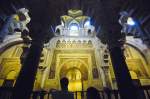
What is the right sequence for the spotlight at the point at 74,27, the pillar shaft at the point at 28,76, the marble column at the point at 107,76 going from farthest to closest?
the spotlight at the point at 74,27, the marble column at the point at 107,76, the pillar shaft at the point at 28,76

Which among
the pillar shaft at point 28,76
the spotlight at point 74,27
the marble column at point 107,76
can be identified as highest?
the spotlight at point 74,27

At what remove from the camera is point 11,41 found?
13547mm

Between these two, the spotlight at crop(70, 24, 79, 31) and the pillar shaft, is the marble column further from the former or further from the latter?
the pillar shaft

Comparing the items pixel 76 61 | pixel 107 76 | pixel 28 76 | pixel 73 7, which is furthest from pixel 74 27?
pixel 28 76

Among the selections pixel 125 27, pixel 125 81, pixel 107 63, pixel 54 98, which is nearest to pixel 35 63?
pixel 54 98

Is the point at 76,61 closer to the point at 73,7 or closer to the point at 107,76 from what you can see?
the point at 107,76

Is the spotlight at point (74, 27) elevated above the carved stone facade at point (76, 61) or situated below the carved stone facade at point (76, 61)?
above

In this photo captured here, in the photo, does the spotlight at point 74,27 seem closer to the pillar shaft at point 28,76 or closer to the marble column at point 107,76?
the marble column at point 107,76

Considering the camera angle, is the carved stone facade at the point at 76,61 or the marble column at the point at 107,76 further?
the carved stone facade at the point at 76,61

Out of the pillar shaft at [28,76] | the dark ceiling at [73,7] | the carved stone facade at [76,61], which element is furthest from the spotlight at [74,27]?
the pillar shaft at [28,76]

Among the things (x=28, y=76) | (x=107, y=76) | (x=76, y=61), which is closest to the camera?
(x=28, y=76)

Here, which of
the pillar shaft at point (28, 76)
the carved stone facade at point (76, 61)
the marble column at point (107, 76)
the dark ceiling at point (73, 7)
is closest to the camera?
the pillar shaft at point (28, 76)

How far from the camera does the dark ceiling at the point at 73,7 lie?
17.9 ft

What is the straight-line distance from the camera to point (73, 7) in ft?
20.5
